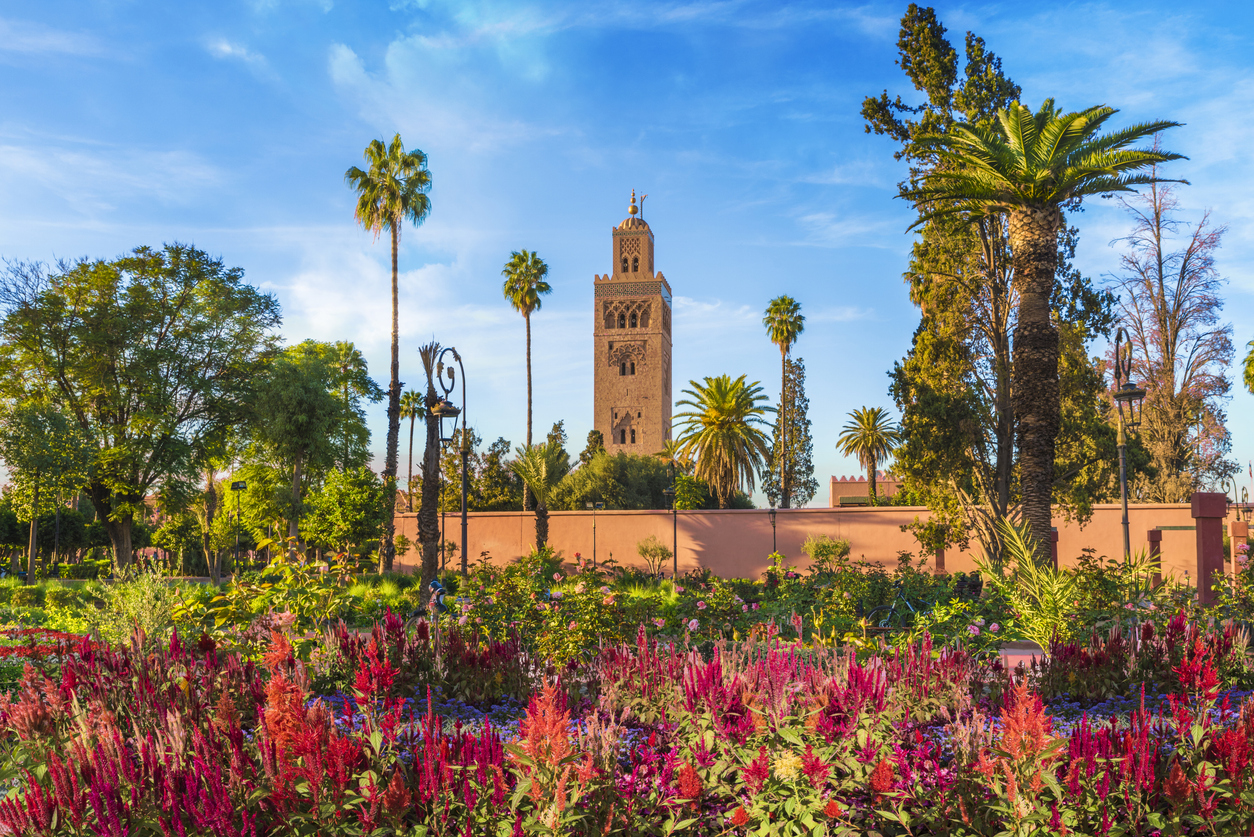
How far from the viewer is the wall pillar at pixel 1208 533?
1131 centimetres

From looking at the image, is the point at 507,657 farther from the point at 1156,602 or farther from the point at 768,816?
the point at 1156,602

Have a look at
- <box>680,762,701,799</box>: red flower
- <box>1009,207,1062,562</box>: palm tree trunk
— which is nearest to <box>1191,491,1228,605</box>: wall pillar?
<box>1009,207,1062,562</box>: palm tree trunk

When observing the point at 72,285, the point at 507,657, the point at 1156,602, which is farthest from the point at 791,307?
the point at 507,657

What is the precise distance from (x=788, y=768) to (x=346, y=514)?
71.5 feet

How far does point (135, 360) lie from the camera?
26875mm

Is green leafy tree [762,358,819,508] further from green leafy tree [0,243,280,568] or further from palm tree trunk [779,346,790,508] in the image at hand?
green leafy tree [0,243,280,568]

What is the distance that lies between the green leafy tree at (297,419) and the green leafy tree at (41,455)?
5702 millimetres

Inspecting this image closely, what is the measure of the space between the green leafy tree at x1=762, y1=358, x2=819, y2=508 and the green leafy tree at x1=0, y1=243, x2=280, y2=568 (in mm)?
28818

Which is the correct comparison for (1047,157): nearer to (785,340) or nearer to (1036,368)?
(1036,368)

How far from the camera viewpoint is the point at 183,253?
28922mm

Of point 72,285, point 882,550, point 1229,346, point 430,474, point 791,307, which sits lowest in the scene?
point 882,550

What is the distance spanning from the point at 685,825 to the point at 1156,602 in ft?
24.8

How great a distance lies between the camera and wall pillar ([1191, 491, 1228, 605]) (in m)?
11.3

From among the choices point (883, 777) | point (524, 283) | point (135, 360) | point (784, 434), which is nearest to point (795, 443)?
point (784, 434)
